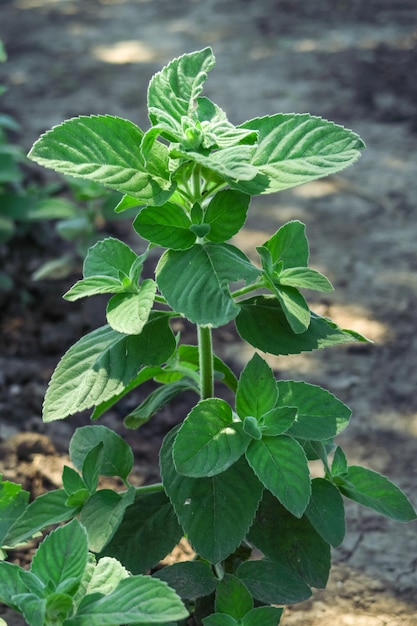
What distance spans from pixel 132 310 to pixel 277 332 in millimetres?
272

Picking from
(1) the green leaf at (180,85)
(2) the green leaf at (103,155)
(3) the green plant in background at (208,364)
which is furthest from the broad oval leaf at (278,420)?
(1) the green leaf at (180,85)

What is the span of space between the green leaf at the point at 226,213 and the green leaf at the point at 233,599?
639 mm

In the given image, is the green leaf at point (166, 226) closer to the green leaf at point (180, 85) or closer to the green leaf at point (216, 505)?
the green leaf at point (180, 85)

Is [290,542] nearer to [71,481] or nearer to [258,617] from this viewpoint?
[258,617]

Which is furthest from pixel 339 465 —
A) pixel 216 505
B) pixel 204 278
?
pixel 204 278

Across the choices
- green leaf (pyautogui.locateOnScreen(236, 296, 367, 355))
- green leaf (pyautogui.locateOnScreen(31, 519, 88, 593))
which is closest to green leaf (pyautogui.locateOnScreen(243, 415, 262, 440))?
green leaf (pyautogui.locateOnScreen(236, 296, 367, 355))

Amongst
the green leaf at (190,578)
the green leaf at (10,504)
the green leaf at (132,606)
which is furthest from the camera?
the green leaf at (10,504)

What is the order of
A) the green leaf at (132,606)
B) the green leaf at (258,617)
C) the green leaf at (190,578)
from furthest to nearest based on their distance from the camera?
the green leaf at (190,578) → the green leaf at (258,617) → the green leaf at (132,606)

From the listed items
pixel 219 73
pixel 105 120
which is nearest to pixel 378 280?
pixel 105 120

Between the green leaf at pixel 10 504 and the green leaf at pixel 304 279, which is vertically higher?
the green leaf at pixel 304 279

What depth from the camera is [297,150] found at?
165 cm

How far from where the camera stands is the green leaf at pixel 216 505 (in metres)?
1.66

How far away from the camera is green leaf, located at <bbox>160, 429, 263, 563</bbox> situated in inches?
65.2

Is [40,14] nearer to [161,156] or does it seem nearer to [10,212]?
[10,212]
